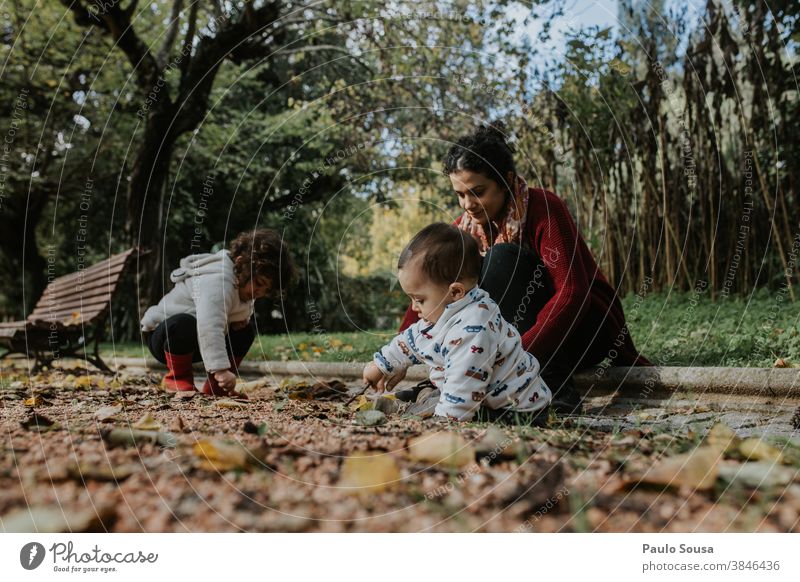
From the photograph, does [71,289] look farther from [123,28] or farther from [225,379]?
[225,379]

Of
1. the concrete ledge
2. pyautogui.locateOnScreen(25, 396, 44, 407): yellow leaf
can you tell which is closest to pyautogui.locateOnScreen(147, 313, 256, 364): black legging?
pyautogui.locateOnScreen(25, 396, 44, 407): yellow leaf

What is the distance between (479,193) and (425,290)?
672mm

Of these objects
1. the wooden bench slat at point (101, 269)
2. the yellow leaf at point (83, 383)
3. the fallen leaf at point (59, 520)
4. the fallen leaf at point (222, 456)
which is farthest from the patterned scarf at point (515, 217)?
the wooden bench slat at point (101, 269)

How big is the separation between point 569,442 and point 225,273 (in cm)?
206

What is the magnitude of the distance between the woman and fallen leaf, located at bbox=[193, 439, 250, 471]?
4.44 feet

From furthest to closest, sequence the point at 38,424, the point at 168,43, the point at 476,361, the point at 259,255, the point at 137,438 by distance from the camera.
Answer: the point at 168,43, the point at 259,255, the point at 476,361, the point at 38,424, the point at 137,438

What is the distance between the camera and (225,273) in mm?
3213

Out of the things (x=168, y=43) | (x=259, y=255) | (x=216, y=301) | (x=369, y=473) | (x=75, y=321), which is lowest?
(x=369, y=473)

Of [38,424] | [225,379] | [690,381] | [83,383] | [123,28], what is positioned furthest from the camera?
[123,28]

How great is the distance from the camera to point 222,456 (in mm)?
1356

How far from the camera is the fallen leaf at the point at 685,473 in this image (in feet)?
4.12

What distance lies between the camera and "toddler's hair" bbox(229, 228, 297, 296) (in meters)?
3.24

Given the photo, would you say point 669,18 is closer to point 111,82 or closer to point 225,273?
point 225,273

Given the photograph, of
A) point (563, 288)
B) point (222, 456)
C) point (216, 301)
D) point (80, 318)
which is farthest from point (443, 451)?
point (80, 318)
